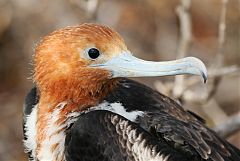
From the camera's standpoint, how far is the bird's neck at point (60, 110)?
3.48 meters

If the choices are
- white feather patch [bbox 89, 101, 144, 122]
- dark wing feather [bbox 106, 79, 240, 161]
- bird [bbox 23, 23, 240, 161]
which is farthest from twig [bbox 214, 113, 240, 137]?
white feather patch [bbox 89, 101, 144, 122]

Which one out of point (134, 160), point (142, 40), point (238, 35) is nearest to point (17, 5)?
point (142, 40)

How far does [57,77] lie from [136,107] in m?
0.37

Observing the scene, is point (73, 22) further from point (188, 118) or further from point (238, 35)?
point (188, 118)

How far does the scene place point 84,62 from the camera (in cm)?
351

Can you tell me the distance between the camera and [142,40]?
24.4ft

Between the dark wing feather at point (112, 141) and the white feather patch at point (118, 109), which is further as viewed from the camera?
the white feather patch at point (118, 109)

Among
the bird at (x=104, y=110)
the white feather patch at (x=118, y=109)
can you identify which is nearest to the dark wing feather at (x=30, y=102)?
the bird at (x=104, y=110)

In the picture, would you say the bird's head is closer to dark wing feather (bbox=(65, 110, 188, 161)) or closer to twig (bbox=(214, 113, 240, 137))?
dark wing feather (bbox=(65, 110, 188, 161))

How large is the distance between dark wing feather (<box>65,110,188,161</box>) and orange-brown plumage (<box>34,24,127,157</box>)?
26 cm

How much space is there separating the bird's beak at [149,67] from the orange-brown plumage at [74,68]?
3cm

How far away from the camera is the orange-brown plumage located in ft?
11.5

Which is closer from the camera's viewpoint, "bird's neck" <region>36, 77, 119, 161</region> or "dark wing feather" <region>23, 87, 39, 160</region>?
"bird's neck" <region>36, 77, 119, 161</region>

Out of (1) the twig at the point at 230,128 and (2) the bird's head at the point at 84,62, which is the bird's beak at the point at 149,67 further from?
(1) the twig at the point at 230,128
